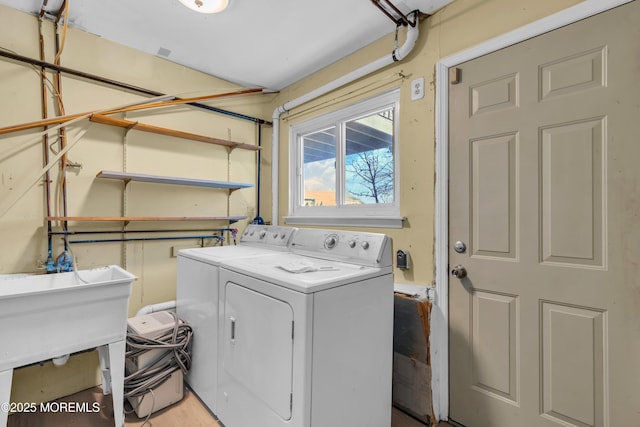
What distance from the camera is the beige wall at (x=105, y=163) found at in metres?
1.79

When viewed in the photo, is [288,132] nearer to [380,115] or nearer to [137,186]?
[380,115]

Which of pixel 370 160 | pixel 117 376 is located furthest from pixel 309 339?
pixel 370 160

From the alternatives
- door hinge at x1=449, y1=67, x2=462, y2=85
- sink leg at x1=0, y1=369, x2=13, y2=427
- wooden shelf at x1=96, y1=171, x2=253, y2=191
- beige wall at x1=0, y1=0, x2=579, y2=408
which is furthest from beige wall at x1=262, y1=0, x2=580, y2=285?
sink leg at x1=0, y1=369, x2=13, y2=427

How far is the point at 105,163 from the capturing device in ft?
6.91

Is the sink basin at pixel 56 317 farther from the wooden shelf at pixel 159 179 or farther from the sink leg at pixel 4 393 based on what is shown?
the wooden shelf at pixel 159 179

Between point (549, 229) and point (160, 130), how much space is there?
2543 mm

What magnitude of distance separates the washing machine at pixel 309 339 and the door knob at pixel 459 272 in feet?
1.37

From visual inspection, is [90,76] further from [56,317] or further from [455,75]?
[455,75]

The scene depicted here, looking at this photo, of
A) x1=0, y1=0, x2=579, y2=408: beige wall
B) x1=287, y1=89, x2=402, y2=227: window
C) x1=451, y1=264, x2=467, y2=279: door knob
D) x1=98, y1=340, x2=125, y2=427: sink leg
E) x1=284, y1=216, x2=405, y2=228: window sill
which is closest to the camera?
x1=98, y1=340, x2=125, y2=427: sink leg

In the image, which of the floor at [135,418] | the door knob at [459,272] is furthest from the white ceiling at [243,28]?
the floor at [135,418]

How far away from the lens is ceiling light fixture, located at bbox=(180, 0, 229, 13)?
1688 mm

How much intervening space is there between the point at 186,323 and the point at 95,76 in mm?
1811

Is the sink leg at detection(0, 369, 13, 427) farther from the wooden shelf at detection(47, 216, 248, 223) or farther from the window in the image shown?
the window

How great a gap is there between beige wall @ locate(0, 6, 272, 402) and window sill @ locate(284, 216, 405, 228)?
1.99 feet
